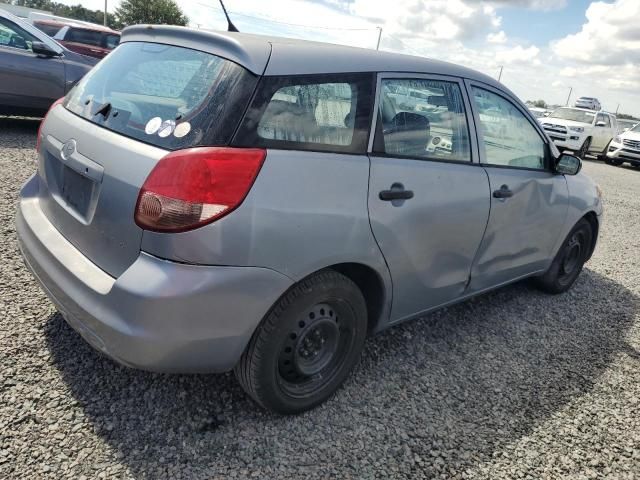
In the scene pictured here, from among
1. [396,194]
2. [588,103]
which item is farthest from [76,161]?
[588,103]

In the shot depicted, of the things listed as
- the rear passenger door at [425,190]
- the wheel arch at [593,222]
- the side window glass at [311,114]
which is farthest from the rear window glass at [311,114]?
the wheel arch at [593,222]

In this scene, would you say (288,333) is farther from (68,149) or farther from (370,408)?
(68,149)

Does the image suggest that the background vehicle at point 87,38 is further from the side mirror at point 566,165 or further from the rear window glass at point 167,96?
the side mirror at point 566,165

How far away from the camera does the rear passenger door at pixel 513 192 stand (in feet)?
10.2

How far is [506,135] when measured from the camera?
11.0 feet

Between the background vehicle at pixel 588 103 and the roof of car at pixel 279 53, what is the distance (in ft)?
101

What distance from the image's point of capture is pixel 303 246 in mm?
2064

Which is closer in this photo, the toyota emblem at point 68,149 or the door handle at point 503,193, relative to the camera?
the toyota emblem at point 68,149

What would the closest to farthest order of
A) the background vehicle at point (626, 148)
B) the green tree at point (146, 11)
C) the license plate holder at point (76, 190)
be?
the license plate holder at point (76, 190) < the background vehicle at point (626, 148) < the green tree at point (146, 11)

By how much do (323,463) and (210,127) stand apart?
4.93ft

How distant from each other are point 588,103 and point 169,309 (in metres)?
33.8

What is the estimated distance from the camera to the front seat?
247 cm

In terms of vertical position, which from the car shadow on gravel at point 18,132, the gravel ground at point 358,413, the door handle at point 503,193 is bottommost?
the car shadow on gravel at point 18,132

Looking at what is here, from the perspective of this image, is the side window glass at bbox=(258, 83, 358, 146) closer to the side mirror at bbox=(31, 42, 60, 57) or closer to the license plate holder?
the license plate holder
